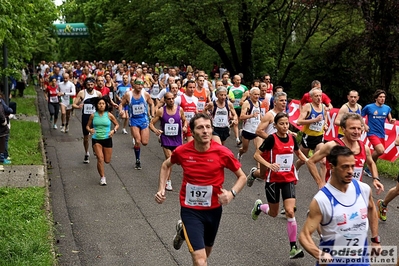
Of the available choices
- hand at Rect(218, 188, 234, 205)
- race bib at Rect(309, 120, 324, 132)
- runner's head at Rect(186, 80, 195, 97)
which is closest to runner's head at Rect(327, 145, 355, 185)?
hand at Rect(218, 188, 234, 205)

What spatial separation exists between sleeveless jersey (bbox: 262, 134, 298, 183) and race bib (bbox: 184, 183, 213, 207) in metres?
1.85

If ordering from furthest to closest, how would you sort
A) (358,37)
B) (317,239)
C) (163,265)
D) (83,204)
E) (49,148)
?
1. (358,37)
2. (49,148)
3. (83,204)
4. (317,239)
5. (163,265)

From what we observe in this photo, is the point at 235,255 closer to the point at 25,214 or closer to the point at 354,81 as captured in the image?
the point at 25,214

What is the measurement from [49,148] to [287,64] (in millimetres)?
13871

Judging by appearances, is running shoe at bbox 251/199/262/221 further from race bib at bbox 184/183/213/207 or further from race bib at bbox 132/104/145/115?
race bib at bbox 132/104/145/115

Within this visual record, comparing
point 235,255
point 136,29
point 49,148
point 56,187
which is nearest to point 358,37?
point 49,148

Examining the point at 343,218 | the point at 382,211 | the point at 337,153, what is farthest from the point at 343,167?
the point at 382,211

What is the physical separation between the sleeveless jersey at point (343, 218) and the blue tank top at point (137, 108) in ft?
27.4

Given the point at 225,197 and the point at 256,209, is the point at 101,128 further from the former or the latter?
the point at 225,197

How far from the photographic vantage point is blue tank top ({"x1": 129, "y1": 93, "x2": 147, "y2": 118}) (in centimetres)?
1278

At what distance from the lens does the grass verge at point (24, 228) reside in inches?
265

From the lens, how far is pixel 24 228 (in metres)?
7.79

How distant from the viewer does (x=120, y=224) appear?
8898mm

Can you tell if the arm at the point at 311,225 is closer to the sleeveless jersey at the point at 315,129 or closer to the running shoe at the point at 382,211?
the running shoe at the point at 382,211
